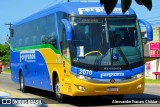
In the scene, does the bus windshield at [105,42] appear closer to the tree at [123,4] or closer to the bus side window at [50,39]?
the bus side window at [50,39]

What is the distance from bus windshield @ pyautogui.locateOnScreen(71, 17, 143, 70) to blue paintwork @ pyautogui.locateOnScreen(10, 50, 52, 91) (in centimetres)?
285

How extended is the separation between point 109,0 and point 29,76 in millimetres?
15952

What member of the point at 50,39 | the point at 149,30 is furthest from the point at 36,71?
the point at 149,30

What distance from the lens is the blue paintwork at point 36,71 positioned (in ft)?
50.4

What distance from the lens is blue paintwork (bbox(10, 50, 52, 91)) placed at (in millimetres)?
15355

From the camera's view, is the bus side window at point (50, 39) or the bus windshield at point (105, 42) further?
the bus side window at point (50, 39)

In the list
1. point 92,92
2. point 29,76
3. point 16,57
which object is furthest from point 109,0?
point 16,57

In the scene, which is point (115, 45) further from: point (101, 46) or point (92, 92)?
point (92, 92)

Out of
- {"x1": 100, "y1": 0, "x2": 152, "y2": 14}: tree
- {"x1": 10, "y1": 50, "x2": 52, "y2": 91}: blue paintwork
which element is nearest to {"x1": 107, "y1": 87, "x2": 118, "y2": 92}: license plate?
{"x1": 10, "y1": 50, "x2": 52, "y2": 91}: blue paintwork

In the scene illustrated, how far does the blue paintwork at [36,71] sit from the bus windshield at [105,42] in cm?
285

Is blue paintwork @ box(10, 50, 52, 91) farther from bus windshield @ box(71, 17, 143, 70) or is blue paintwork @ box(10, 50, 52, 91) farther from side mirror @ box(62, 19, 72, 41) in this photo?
side mirror @ box(62, 19, 72, 41)

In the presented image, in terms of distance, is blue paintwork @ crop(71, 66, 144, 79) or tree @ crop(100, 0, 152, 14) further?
blue paintwork @ crop(71, 66, 144, 79)

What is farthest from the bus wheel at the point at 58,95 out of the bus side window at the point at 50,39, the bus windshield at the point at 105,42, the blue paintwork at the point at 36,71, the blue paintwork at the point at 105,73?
the bus windshield at the point at 105,42

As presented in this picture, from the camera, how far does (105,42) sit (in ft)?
41.2
